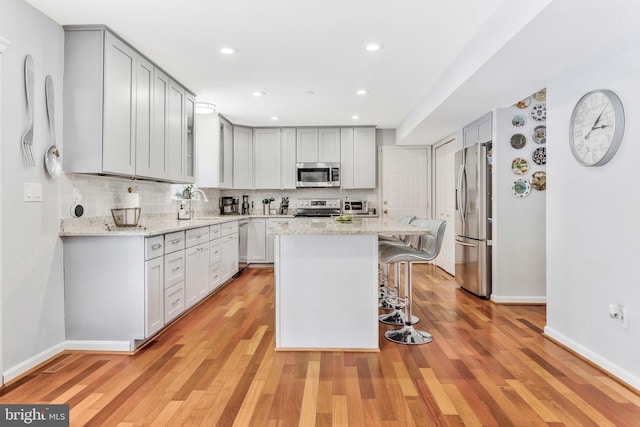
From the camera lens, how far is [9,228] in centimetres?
235

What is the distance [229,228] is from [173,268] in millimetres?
1780

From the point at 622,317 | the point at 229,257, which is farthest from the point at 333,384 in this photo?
the point at 229,257

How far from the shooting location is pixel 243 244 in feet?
20.0

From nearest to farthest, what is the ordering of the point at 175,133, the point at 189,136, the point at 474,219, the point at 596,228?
the point at 596,228, the point at 175,133, the point at 474,219, the point at 189,136

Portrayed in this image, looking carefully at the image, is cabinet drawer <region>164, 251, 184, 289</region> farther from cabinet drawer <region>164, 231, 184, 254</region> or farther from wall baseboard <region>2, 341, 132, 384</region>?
wall baseboard <region>2, 341, 132, 384</region>

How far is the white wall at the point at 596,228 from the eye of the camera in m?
2.28

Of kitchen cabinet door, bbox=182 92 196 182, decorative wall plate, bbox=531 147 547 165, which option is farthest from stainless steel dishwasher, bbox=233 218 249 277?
decorative wall plate, bbox=531 147 547 165

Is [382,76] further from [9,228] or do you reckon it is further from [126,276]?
[9,228]

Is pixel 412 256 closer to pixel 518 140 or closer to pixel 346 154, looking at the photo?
pixel 518 140

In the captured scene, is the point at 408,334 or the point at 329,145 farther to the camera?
the point at 329,145

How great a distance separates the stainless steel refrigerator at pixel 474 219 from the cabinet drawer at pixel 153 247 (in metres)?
3.35

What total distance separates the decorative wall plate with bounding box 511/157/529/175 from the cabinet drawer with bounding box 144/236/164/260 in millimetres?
3612

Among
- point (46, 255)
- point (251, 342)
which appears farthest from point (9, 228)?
point (251, 342)

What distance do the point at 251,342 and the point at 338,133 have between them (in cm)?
434
